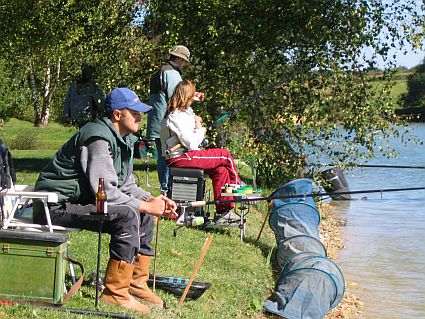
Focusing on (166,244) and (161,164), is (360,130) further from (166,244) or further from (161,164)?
(166,244)

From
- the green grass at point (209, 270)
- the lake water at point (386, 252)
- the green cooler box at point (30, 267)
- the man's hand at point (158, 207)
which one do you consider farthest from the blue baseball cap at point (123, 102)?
the lake water at point (386, 252)

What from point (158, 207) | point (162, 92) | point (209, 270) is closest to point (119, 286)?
point (158, 207)

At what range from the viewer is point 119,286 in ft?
20.7

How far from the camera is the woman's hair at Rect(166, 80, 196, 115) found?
9.41 metres

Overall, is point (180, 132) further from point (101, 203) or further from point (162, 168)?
point (101, 203)

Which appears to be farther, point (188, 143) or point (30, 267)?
point (188, 143)

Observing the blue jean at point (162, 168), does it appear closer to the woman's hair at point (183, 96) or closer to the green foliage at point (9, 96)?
the woman's hair at point (183, 96)

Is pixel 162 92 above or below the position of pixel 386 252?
above

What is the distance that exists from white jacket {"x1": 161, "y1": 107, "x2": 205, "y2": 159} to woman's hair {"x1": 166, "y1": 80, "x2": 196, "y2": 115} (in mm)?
65

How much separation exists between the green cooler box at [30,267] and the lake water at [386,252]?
4.32m

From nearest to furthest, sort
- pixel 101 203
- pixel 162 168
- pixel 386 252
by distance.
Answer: pixel 101 203 → pixel 162 168 → pixel 386 252

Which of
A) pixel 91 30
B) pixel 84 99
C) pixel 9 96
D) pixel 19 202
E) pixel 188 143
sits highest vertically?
pixel 9 96

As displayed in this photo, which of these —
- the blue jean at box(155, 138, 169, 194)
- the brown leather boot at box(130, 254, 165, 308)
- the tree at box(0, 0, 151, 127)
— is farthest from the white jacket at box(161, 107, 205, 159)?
the tree at box(0, 0, 151, 127)

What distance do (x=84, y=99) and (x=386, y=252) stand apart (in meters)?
5.31
